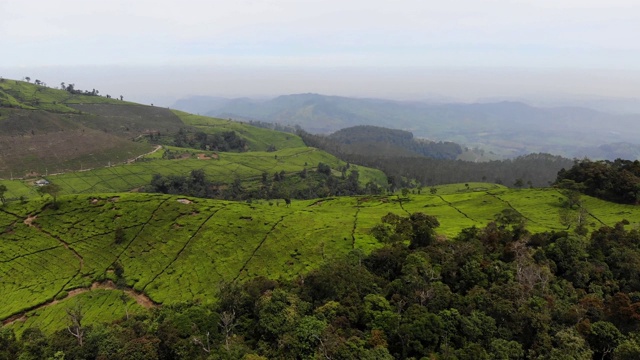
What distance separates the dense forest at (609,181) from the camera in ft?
303

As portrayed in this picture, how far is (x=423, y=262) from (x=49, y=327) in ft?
202

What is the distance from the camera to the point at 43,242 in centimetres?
8325

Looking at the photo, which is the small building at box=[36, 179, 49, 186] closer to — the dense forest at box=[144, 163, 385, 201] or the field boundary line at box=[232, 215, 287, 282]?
the dense forest at box=[144, 163, 385, 201]

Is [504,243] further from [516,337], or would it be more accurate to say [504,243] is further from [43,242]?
[43,242]

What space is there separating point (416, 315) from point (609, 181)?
88419 mm

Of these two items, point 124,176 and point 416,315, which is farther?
point 124,176

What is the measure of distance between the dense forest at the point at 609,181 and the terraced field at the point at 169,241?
4.14 metres

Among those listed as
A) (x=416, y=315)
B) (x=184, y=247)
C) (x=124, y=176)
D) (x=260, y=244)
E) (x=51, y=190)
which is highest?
(x=416, y=315)

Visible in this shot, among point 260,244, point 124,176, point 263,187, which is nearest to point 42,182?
point 124,176

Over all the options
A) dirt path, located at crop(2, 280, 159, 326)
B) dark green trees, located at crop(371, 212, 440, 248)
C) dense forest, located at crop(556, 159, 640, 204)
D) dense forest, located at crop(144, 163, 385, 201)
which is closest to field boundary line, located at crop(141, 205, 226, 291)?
dirt path, located at crop(2, 280, 159, 326)

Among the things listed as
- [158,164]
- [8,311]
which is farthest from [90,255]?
[158,164]

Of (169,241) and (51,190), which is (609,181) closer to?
(169,241)

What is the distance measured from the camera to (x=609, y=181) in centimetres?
9694

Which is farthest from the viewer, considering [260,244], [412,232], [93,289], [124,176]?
[124,176]
